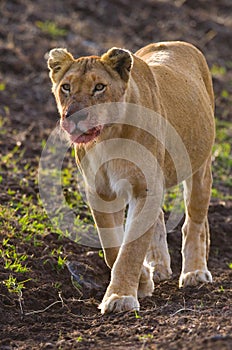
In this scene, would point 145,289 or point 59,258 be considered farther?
point 59,258

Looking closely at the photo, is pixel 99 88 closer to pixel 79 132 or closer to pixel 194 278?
pixel 79 132

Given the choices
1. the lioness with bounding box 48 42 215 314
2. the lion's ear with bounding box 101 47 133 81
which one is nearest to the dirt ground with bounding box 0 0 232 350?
the lioness with bounding box 48 42 215 314

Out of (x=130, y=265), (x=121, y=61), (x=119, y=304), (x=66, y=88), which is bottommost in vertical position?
(x=119, y=304)

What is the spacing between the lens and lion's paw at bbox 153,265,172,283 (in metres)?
6.30

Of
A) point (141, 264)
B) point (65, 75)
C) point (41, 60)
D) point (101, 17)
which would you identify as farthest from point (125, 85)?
point (101, 17)

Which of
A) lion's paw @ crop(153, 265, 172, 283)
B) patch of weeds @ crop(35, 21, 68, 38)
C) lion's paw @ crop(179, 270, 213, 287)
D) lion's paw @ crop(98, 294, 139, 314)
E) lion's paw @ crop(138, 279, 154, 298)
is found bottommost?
lion's paw @ crop(153, 265, 172, 283)

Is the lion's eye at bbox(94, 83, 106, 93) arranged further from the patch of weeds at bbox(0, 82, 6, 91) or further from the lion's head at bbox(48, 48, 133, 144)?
the patch of weeds at bbox(0, 82, 6, 91)

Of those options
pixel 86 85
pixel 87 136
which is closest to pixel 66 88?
pixel 86 85

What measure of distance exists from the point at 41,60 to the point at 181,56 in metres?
4.84

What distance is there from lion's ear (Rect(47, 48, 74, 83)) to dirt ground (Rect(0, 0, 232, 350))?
4.37ft

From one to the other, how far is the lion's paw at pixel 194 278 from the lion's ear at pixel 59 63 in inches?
67.3

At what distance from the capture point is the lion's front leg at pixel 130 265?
199 inches

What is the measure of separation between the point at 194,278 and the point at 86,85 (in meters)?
1.76

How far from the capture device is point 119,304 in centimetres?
504
